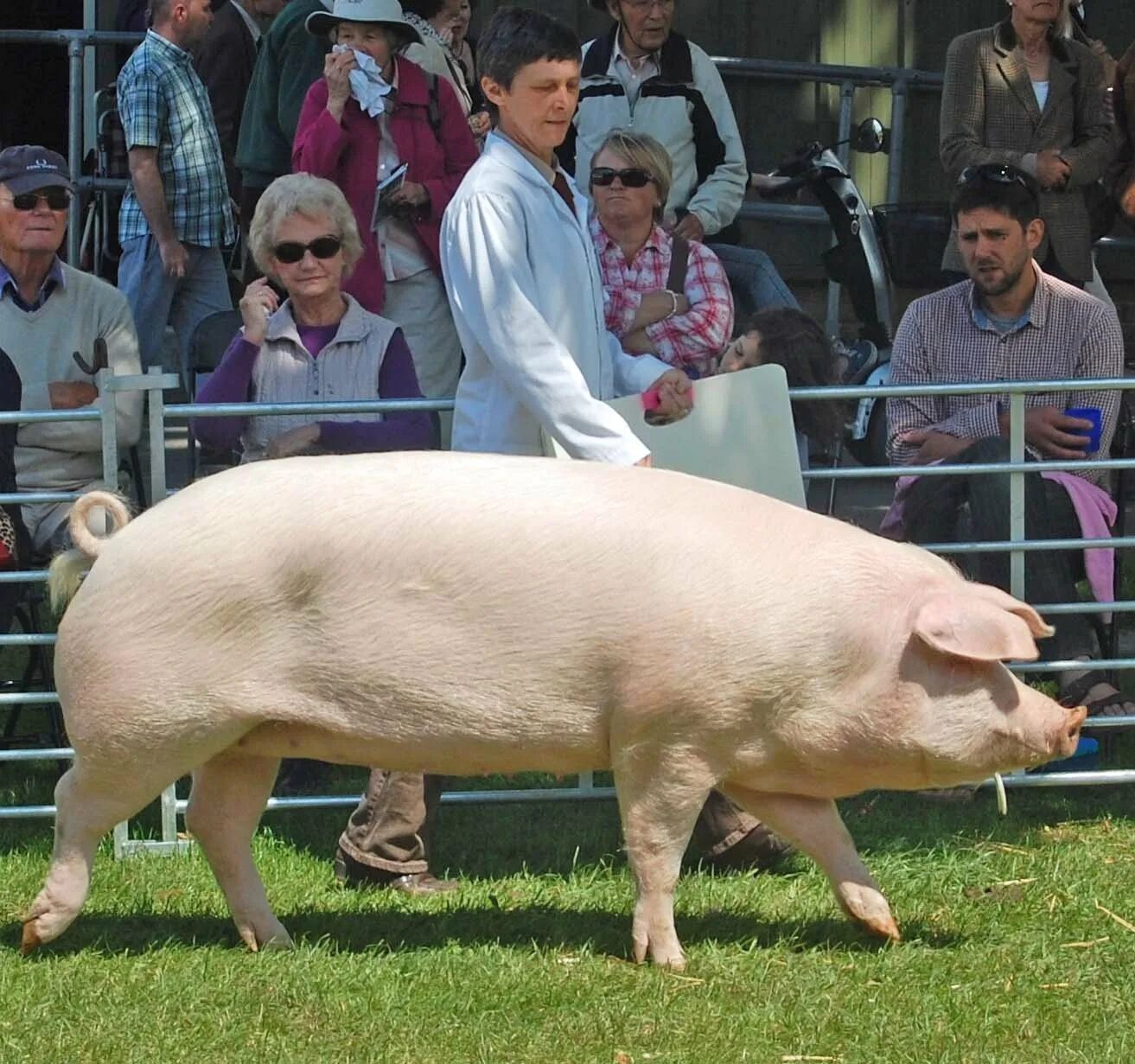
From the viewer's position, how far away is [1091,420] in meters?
6.34

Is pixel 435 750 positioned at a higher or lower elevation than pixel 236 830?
higher

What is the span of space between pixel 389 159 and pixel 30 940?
10.9 ft

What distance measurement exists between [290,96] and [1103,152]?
10.4 ft

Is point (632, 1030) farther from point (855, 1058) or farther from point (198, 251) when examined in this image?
point (198, 251)

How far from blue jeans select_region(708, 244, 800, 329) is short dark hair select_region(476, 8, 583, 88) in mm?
3144

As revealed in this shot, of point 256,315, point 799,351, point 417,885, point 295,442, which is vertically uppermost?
point 256,315

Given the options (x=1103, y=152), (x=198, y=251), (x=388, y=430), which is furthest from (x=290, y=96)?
(x=1103, y=152)

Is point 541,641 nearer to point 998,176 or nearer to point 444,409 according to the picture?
point 444,409

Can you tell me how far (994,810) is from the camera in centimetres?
617

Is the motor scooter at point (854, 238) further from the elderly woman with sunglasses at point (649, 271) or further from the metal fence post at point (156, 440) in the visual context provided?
the metal fence post at point (156, 440)

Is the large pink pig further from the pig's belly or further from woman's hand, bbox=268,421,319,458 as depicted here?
woman's hand, bbox=268,421,319,458

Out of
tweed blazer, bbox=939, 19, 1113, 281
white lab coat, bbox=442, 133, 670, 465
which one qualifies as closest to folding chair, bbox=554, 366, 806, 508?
Answer: white lab coat, bbox=442, 133, 670, 465

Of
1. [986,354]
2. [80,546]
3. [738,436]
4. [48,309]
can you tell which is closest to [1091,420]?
[986,354]

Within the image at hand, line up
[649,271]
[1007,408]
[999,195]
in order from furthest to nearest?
[649,271], [999,195], [1007,408]
